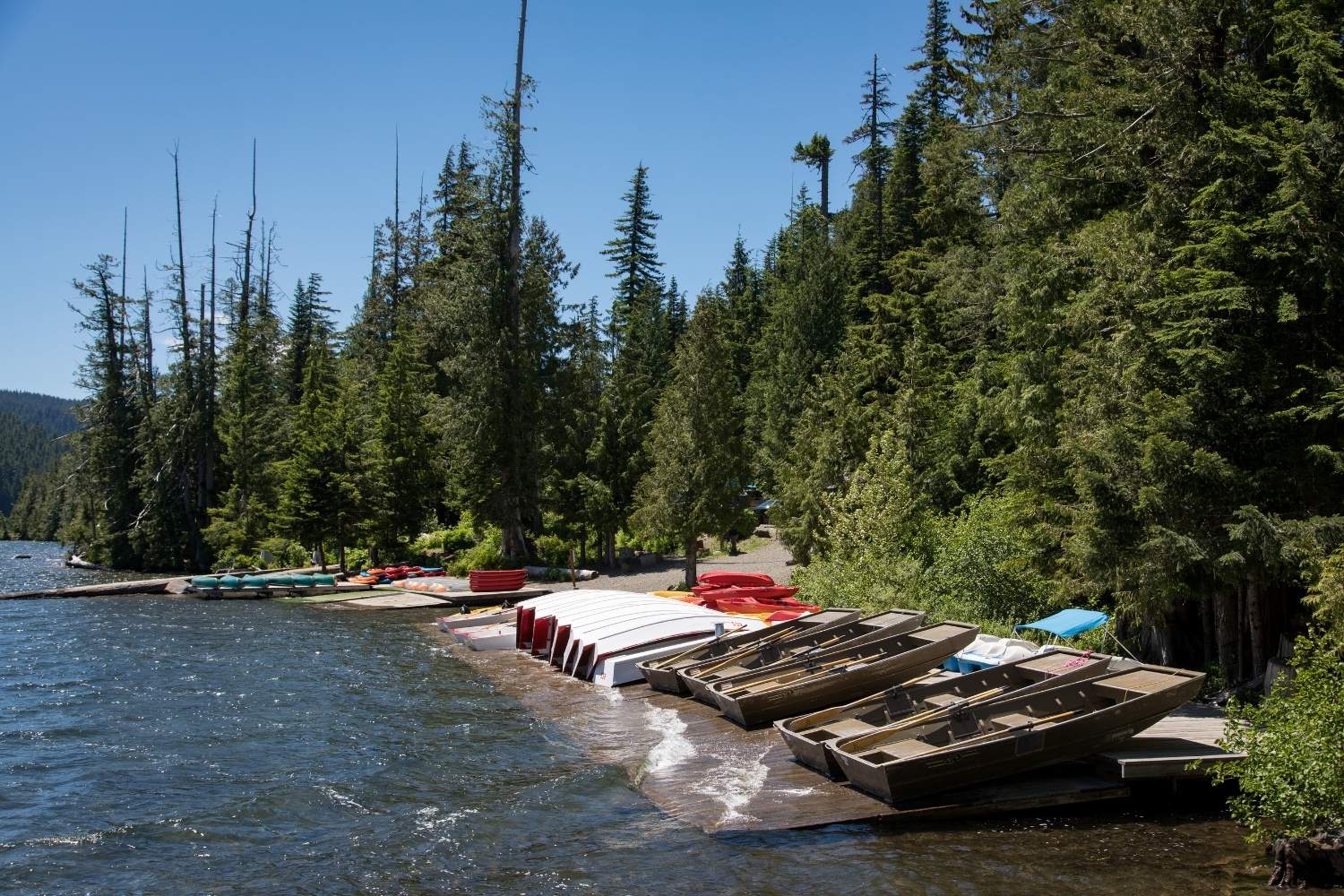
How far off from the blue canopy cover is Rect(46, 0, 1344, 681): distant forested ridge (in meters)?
0.68

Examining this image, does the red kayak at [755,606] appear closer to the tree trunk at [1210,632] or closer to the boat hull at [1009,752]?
the tree trunk at [1210,632]

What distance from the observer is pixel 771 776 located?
→ 1416cm

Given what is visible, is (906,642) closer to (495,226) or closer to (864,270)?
(495,226)

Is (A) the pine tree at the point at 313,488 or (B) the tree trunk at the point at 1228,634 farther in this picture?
(A) the pine tree at the point at 313,488

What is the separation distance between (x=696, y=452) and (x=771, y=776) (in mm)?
24576

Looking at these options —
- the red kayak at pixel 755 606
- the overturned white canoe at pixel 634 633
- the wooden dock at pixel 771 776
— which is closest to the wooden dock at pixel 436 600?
the red kayak at pixel 755 606

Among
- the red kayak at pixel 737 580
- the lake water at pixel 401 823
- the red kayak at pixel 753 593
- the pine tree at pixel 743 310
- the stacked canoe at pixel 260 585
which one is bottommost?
the lake water at pixel 401 823

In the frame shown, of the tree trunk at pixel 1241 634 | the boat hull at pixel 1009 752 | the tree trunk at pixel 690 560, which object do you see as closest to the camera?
the boat hull at pixel 1009 752

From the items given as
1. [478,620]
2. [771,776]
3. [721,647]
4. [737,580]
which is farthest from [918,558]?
[771,776]

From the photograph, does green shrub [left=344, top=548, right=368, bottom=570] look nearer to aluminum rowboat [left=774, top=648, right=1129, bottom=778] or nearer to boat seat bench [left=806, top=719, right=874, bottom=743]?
aluminum rowboat [left=774, top=648, right=1129, bottom=778]

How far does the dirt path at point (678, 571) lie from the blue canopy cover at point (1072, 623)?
63.9 feet

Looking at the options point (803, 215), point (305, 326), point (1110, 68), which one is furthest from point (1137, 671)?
point (305, 326)

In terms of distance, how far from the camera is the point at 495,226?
48812 millimetres

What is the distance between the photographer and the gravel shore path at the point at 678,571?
1591 inches
